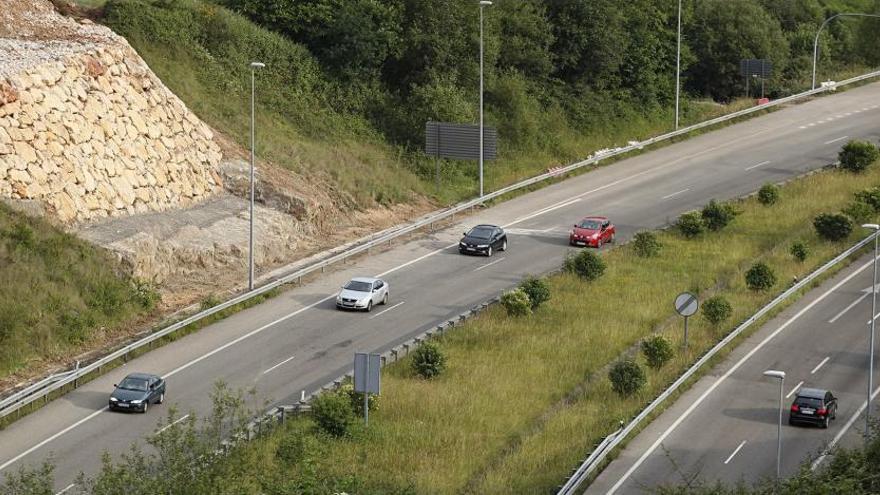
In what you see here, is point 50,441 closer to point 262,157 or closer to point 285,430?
point 285,430

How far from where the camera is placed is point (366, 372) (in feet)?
159

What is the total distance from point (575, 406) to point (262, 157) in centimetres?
2729

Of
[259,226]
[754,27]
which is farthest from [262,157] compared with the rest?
[754,27]

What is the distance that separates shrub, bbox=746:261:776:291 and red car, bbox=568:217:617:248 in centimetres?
865

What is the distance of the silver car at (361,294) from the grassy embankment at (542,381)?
4.38 meters

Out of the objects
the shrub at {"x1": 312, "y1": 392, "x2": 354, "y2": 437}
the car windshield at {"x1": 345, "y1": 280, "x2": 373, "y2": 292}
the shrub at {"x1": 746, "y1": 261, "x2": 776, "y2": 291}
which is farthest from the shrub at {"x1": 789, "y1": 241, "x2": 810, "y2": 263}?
the shrub at {"x1": 312, "y1": 392, "x2": 354, "y2": 437}

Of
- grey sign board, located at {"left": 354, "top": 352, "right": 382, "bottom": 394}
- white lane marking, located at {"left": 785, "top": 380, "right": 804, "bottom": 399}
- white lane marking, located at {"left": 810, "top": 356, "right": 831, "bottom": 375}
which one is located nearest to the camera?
grey sign board, located at {"left": 354, "top": 352, "right": 382, "bottom": 394}

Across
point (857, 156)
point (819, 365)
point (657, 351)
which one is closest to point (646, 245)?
point (819, 365)

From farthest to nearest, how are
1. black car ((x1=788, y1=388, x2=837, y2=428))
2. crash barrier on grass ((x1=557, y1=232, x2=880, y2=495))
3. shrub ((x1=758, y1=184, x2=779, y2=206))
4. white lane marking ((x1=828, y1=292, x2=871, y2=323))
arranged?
shrub ((x1=758, y1=184, x2=779, y2=206))
white lane marking ((x1=828, y1=292, x2=871, y2=323))
black car ((x1=788, y1=388, x2=837, y2=428))
crash barrier on grass ((x1=557, y1=232, x2=880, y2=495))

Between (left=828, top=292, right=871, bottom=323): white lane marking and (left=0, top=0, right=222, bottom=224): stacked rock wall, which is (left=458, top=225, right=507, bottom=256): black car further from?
(left=828, top=292, right=871, bottom=323): white lane marking

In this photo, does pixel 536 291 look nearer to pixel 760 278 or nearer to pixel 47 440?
pixel 760 278

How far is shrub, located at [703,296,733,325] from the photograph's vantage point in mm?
59875

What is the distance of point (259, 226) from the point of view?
220 feet

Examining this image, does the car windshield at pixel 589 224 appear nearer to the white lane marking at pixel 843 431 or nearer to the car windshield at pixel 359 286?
the car windshield at pixel 359 286
